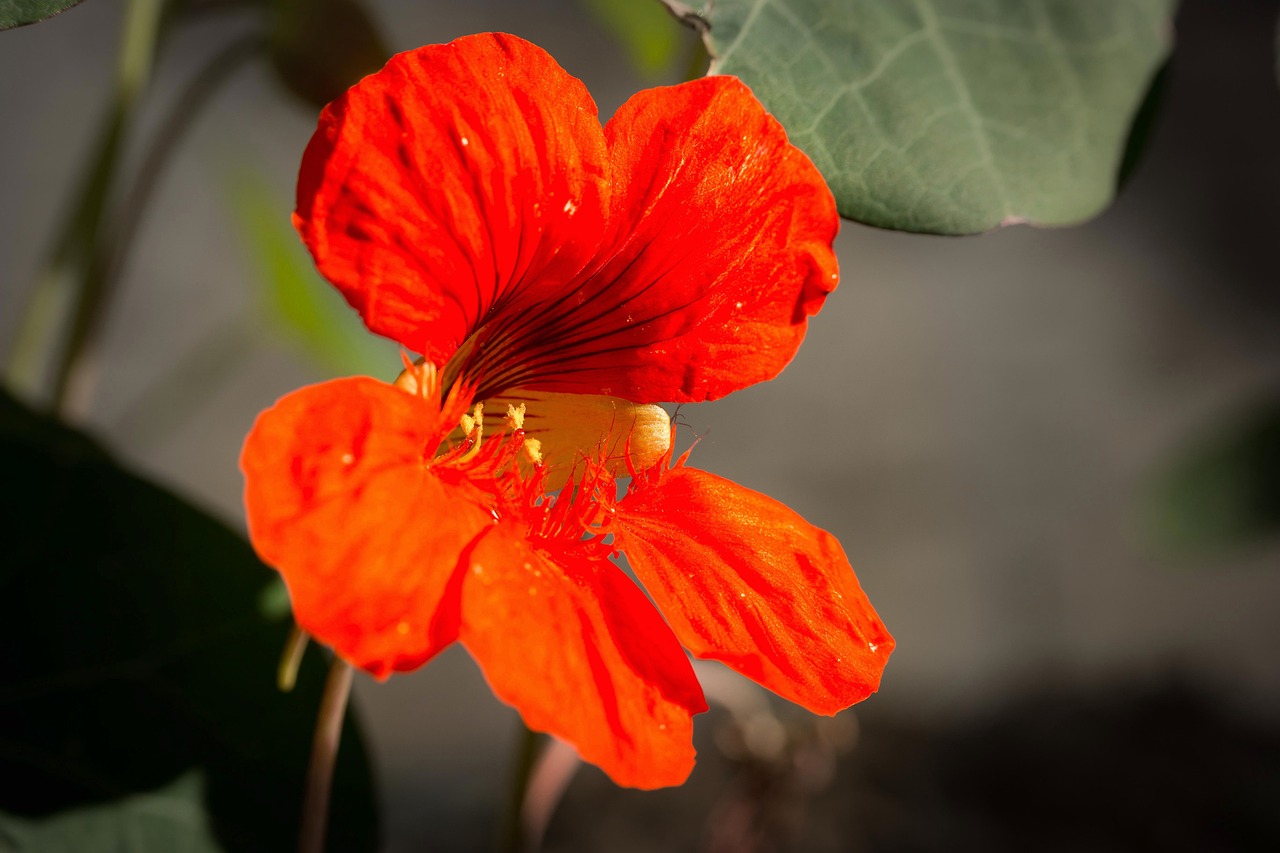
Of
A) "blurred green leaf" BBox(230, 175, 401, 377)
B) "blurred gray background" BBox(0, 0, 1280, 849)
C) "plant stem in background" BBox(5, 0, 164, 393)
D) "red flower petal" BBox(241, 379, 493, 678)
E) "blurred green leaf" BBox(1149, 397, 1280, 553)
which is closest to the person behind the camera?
"red flower petal" BBox(241, 379, 493, 678)

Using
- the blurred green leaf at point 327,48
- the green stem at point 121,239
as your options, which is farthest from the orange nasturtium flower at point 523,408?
the green stem at point 121,239

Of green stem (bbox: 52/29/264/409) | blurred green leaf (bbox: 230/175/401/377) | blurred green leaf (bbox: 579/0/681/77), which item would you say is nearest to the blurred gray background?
blurred green leaf (bbox: 230/175/401/377)

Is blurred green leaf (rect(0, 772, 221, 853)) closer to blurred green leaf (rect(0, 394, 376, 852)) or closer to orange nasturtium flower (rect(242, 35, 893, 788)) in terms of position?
blurred green leaf (rect(0, 394, 376, 852))

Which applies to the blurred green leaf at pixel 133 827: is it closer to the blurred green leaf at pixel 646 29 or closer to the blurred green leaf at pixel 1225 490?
the blurred green leaf at pixel 646 29

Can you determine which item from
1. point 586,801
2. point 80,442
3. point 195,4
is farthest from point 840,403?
point 80,442

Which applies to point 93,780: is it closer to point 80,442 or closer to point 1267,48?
point 80,442

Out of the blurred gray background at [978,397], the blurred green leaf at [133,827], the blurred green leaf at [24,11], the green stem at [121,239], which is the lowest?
the blurred gray background at [978,397]

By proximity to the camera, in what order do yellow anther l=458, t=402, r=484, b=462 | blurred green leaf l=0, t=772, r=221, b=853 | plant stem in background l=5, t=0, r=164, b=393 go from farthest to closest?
plant stem in background l=5, t=0, r=164, b=393 < blurred green leaf l=0, t=772, r=221, b=853 < yellow anther l=458, t=402, r=484, b=462
